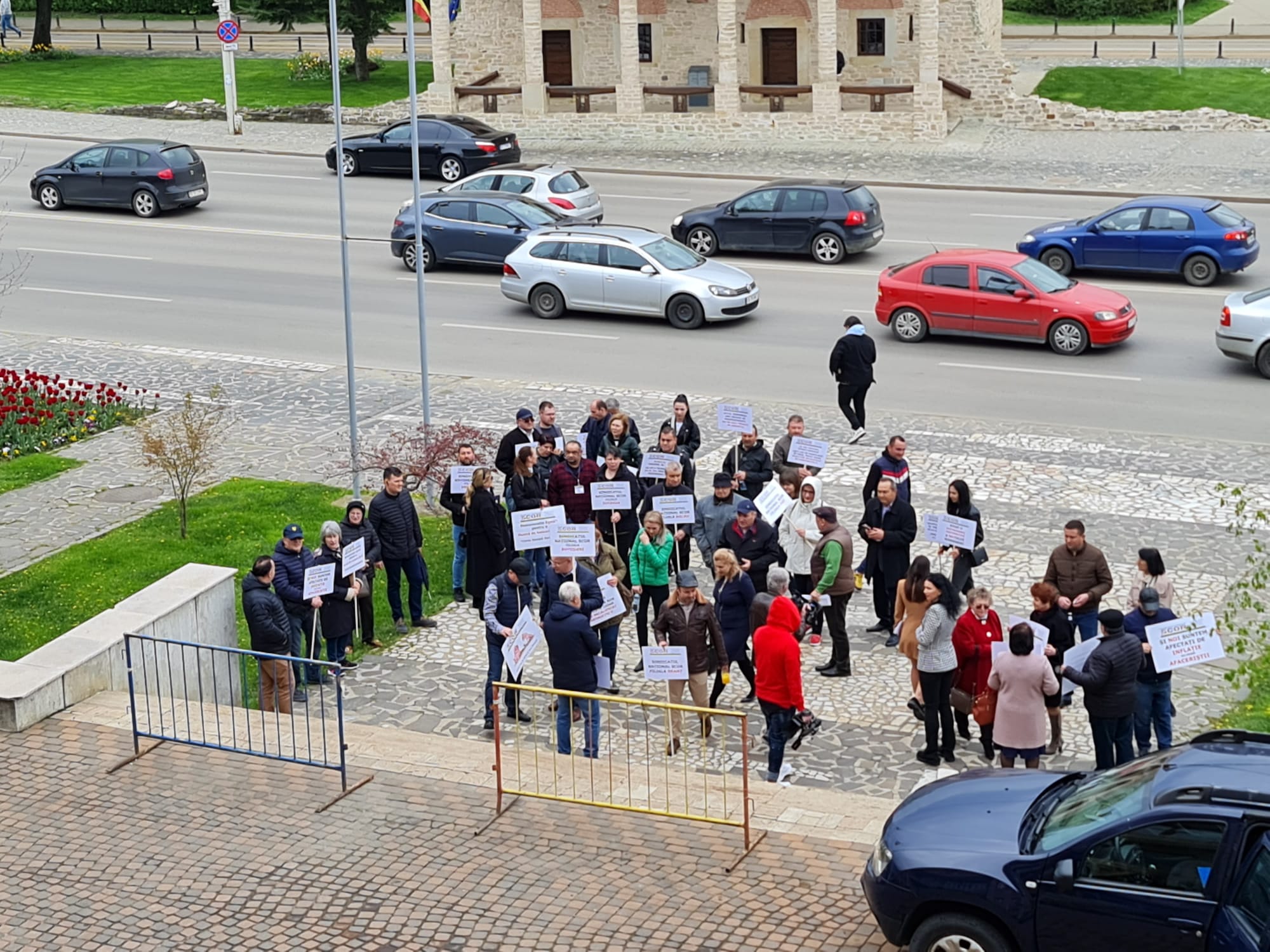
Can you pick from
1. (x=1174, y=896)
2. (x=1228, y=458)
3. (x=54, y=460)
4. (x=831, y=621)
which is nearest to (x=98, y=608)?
(x=54, y=460)

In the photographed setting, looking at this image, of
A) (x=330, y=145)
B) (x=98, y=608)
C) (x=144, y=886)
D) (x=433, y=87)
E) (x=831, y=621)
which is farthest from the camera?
(x=433, y=87)

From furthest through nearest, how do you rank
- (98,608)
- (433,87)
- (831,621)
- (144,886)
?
(433,87), (98,608), (831,621), (144,886)

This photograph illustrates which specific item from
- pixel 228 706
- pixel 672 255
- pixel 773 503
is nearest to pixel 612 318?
pixel 672 255

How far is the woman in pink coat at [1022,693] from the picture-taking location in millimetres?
12047

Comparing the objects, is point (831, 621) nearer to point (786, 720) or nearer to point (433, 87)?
point (786, 720)

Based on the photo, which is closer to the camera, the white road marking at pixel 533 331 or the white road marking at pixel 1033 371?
the white road marking at pixel 1033 371

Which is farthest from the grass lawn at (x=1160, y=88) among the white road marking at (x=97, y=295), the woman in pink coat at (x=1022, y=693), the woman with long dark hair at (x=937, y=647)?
the woman in pink coat at (x=1022, y=693)

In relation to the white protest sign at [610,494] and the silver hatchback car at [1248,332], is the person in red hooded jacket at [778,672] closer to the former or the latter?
the white protest sign at [610,494]

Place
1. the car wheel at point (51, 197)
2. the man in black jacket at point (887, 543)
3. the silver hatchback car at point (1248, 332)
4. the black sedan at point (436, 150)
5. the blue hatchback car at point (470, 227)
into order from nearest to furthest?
the man in black jacket at point (887, 543) → the silver hatchback car at point (1248, 332) → the blue hatchback car at point (470, 227) → the car wheel at point (51, 197) → the black sedan at point (436, 150)

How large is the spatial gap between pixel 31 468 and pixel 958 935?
49.9 ft

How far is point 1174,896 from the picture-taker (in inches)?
337

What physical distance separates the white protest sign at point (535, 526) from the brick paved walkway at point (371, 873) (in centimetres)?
334

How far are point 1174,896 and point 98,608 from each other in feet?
36.2

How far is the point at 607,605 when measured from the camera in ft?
45.5
